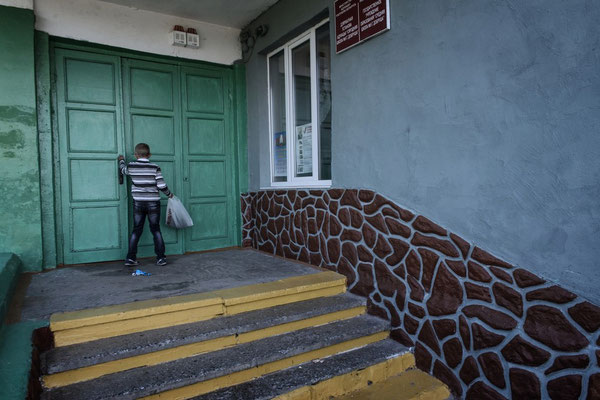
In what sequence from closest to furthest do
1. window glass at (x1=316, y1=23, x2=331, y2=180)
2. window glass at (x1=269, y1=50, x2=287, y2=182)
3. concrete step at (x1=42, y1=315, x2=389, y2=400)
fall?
1. concrete step at (x1=42, y1=315, x2=389, y2=400)
2. window glass at (x1=316, y1=23, x2=331, y2=180)
3. window glass at (x1=269, y1=50, x2=287, y2=182)

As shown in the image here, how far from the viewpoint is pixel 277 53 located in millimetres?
5371

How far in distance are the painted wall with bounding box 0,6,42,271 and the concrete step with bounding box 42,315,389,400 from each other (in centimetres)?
272

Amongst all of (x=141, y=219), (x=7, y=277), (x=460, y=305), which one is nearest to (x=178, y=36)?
(x=141, y=219)

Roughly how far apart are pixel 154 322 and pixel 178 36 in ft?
13.3

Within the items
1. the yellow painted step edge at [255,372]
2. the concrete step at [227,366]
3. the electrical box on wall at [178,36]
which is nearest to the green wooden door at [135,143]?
the electrical box on wall at [178,36]

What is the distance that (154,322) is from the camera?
2906 mm

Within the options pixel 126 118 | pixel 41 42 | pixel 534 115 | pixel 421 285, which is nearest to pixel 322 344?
pixel 421 285

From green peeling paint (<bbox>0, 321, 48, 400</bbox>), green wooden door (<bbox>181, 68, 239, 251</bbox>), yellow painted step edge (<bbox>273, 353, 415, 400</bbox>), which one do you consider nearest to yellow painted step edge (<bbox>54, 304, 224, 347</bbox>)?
green peeling paint (<bbox>0, 321, 48, 400</bbox>)

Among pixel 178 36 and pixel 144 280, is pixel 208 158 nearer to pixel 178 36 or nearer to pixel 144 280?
pixel 178 36

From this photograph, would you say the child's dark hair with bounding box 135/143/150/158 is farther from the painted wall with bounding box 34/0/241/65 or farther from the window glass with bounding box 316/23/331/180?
the window glass with bounding box 316/23/331/180

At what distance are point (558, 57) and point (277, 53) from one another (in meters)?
3.91

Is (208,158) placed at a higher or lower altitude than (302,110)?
lower

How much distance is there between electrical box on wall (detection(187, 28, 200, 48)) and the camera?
537cm

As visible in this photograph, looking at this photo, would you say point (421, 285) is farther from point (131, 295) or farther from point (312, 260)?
point (131, 295)
